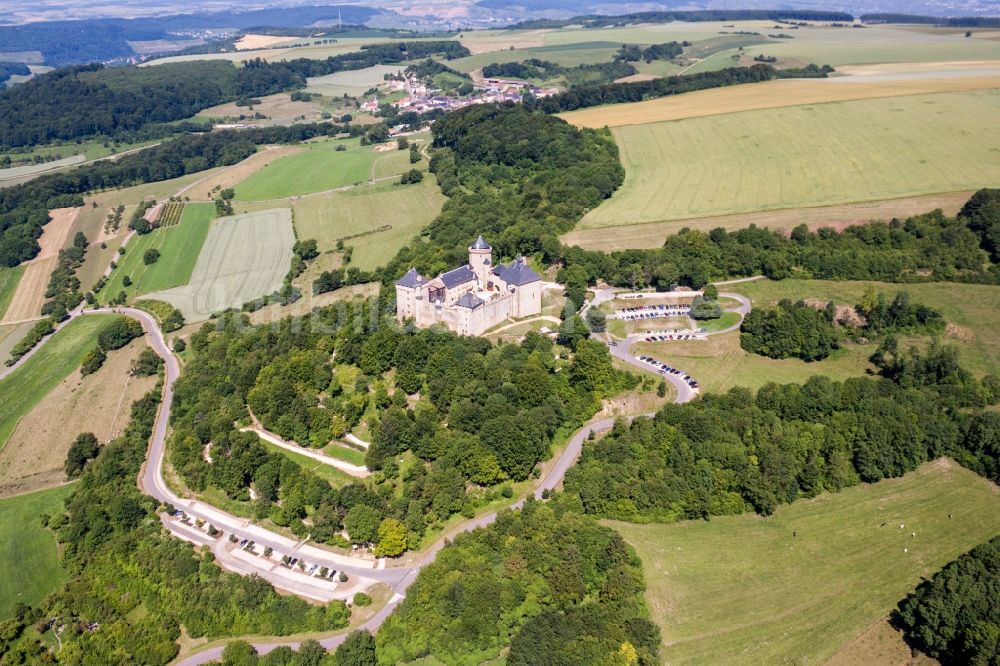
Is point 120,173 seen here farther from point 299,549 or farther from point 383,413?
point 299,549

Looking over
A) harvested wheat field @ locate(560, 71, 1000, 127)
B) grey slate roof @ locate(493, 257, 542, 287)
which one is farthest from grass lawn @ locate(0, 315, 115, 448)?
harvested wheat field @ locate(560, 71, 1000, 127)

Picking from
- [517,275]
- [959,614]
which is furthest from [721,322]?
[959,614]

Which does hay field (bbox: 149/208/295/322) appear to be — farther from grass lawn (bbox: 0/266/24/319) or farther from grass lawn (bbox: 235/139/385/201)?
grass lawn (bbox: 0/266/24/319)

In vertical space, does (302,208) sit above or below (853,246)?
below

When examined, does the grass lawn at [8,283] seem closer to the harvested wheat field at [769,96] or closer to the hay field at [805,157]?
the hay field at [805,157]

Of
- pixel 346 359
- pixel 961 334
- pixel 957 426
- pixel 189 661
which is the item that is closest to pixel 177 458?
pixel 346 359

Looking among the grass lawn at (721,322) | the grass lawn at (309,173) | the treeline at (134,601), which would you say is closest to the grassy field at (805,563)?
the treeline at (134,601)

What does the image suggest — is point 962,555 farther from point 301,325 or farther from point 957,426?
point 301,325
